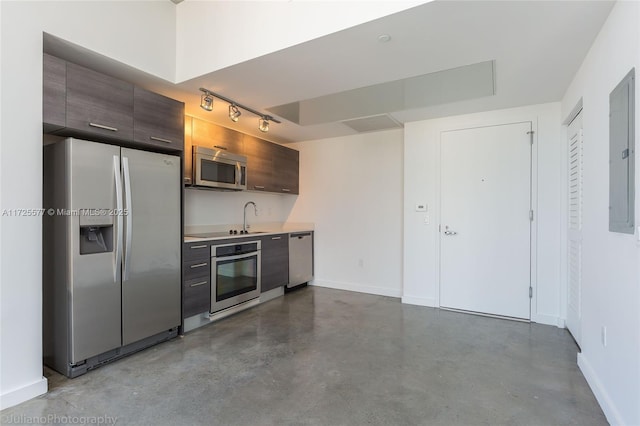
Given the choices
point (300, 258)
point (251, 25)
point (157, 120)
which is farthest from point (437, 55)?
point (300, 258)

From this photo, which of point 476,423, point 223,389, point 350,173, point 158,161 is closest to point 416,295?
point 350,173

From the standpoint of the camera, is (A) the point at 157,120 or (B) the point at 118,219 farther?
(A) the point at 157,120

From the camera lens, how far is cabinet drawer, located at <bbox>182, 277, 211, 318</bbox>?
3.16 metres

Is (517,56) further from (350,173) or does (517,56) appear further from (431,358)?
(350,173)

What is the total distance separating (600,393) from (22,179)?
154 inches

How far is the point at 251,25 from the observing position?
8.25 feet

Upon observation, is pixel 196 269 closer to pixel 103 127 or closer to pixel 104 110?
pixel 103 127

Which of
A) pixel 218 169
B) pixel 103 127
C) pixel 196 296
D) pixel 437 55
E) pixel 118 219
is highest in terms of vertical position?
pixel 437 55

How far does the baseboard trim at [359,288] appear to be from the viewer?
4672mm

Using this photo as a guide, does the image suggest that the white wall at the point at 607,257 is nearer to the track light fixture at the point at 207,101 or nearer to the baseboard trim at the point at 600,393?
the baseboard trim at the point at 600,393

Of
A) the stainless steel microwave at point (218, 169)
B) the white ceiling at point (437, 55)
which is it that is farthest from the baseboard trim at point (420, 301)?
the stainless steel microwave at point (218, 169)

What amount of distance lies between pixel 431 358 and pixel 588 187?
1.77m

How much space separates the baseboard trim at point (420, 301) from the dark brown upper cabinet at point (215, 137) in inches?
116

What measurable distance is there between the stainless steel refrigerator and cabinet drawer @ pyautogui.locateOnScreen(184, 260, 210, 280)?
0.26 metres
